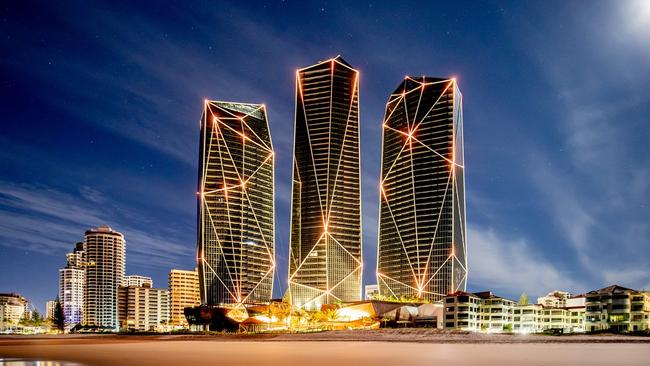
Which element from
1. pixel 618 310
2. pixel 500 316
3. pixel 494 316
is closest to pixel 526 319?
pixel 500 316

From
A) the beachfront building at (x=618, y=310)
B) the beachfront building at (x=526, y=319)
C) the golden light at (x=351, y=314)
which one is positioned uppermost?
the beachfront building at (x=618, y=310)

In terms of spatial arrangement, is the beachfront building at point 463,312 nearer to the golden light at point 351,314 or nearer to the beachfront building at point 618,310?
the beachfront building at point 618,310

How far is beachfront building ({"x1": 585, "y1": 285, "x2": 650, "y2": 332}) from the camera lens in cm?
12588

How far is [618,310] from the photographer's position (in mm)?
129000

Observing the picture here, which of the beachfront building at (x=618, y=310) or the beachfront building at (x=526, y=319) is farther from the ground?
the beachfront building at (x=618, y=310)

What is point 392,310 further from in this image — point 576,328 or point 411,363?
point 411,363

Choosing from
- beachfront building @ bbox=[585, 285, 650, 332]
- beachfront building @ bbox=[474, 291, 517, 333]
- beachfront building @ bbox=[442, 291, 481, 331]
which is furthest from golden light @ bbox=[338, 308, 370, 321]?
beachfront building @ bbox=[585, 285, 650, 332]

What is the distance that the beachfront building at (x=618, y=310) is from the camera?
12588 centimetres

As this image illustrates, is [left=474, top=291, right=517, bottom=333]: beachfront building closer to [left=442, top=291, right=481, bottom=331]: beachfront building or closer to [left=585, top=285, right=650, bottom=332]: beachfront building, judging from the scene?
[left=442, top=291, right=481, bottom=331]: beachfront building

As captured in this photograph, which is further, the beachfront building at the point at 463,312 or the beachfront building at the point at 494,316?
the beachfront building at the point at 494,316

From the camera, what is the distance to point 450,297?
147250mm

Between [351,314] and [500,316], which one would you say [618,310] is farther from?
[351,314]

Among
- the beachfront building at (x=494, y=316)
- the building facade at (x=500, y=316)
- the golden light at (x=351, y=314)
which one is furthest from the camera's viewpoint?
the golden light at (x=351, y=314)

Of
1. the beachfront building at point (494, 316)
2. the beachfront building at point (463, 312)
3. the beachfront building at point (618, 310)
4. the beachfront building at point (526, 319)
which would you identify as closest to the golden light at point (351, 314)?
the beachfront building at point (463, 312)
